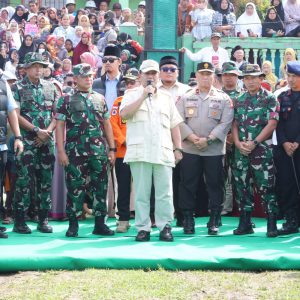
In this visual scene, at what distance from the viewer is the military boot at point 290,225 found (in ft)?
32.4

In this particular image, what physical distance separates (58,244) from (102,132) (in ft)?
4.65

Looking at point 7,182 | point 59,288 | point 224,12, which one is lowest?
point 59,288

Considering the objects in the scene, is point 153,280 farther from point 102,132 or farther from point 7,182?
point 7,182

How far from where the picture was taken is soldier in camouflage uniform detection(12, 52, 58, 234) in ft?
A: 32.8

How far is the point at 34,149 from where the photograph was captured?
1002cm

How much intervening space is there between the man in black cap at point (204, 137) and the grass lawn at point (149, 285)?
6.63ft

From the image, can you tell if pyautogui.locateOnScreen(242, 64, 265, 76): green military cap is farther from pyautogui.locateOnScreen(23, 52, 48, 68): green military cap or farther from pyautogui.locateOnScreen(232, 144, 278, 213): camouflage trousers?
pyautogui.locateOnScreen(23, 52, 48, 68): green military cap

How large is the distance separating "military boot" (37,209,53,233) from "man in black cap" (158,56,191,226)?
1593mm

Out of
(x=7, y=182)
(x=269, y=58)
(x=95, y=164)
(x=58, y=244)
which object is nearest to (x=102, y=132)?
(x=95, y=164)

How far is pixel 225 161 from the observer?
36.5ft

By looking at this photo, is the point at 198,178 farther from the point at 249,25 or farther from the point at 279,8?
the point at 279,8

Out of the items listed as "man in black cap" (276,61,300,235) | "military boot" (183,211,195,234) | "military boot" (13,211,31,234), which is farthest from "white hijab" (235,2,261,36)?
"military boot" (13,211,31,234)

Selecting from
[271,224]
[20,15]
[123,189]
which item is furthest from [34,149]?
[20,15]

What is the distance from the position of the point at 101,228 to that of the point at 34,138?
1.26 m
